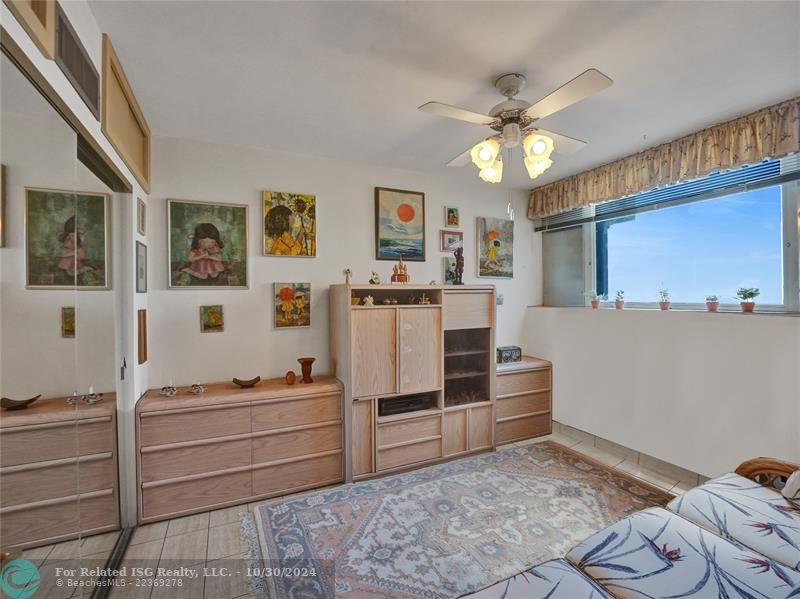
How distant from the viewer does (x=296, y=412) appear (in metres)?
2.57

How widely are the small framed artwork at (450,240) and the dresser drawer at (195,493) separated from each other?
256 centimetres

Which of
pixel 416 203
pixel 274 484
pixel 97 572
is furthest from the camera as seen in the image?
pixel 416 203

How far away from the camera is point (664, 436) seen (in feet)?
9.00

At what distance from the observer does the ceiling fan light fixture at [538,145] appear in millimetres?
1764

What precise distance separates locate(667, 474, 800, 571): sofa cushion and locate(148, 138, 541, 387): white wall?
2.46m

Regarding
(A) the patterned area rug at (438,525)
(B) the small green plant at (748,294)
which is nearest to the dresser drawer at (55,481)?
(A) the patterned area rug at (438,525)

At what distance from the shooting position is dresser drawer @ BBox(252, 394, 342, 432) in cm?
247

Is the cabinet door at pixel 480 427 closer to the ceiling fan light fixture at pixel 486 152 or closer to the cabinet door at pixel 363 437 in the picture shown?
the cabinet door at pixel 363 437

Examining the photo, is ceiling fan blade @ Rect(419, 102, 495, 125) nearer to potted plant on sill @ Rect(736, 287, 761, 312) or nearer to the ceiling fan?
the ceiling fan

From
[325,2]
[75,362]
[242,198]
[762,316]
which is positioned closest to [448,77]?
[325,2]

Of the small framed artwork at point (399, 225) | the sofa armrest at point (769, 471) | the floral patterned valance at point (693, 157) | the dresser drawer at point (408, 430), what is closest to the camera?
the sofa armrest at point (769, 471)

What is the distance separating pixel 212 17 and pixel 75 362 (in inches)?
60.3

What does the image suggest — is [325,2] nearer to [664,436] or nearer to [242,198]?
[242,198]

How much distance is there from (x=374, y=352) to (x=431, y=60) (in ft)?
6.34
